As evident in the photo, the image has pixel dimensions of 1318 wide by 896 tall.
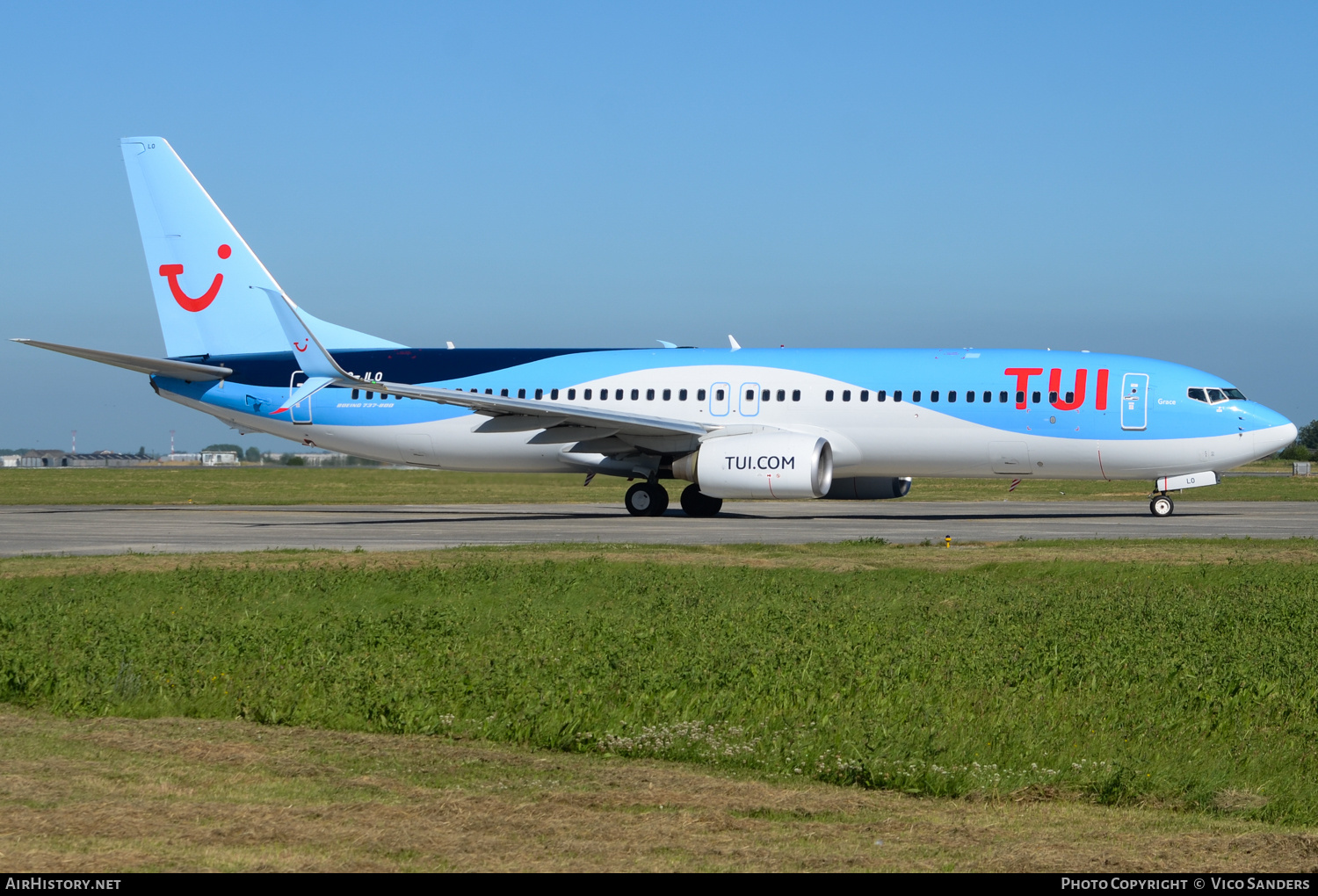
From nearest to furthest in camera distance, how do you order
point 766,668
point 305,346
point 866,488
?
point 766,668
point 305,346
point 866,488

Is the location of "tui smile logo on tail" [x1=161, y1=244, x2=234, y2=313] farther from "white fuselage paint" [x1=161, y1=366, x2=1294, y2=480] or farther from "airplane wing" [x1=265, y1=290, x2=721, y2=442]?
"white fuselage paint" [x1=161, y1=366, x2=1294, y2=480]

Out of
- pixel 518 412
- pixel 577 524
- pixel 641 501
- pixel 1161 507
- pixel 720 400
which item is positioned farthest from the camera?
pixel 641 501

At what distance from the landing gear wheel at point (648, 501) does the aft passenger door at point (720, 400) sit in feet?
6.88

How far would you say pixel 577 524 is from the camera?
26.9m

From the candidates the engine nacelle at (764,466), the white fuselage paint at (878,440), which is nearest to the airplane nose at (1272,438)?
the white fuselage paint at (878,440)

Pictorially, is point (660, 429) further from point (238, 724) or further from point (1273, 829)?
point (1273, 829)

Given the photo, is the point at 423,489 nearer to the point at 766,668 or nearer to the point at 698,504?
the point at 698,504

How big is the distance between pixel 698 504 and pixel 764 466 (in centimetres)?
387

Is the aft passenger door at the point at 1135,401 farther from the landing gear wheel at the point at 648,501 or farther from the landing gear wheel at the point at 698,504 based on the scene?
the landing gear wheel at the point at 648,501

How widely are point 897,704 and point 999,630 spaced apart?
298 centimetres

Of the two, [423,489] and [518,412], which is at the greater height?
[518,412]

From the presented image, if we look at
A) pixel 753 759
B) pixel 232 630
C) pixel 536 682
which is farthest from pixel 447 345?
pixel 753 759

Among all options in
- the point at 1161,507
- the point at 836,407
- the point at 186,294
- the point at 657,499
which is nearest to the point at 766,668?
the point at 836,407
